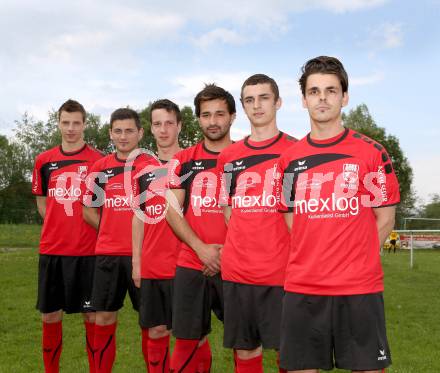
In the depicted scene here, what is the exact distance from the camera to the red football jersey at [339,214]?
11.6 feet

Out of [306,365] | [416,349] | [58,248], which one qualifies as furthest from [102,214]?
[416,349]

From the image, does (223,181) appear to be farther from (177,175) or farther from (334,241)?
(334,241)

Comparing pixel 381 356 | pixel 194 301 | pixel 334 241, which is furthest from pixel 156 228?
pixel 381 356

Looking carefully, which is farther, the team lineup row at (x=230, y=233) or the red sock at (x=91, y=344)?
the red sock at (x=91, y=344)

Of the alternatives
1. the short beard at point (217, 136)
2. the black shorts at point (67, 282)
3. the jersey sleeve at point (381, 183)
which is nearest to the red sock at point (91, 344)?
the black shorts at point (67, 282)

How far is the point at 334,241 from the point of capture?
355 centimetres

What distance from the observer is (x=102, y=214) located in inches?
234

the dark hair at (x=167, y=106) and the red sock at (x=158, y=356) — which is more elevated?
the dark hair at (x=167, y=106)

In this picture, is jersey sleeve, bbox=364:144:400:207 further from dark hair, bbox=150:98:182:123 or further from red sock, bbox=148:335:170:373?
red sock, bbox=148:335:170:373

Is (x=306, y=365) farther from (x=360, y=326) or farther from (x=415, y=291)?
(x=415, y=291)

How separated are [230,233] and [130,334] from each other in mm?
5422

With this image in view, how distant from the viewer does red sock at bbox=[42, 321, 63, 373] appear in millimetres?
6039

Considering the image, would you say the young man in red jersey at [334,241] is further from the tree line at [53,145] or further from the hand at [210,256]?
the tree line at [53,145]

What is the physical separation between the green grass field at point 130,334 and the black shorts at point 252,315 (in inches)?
114
